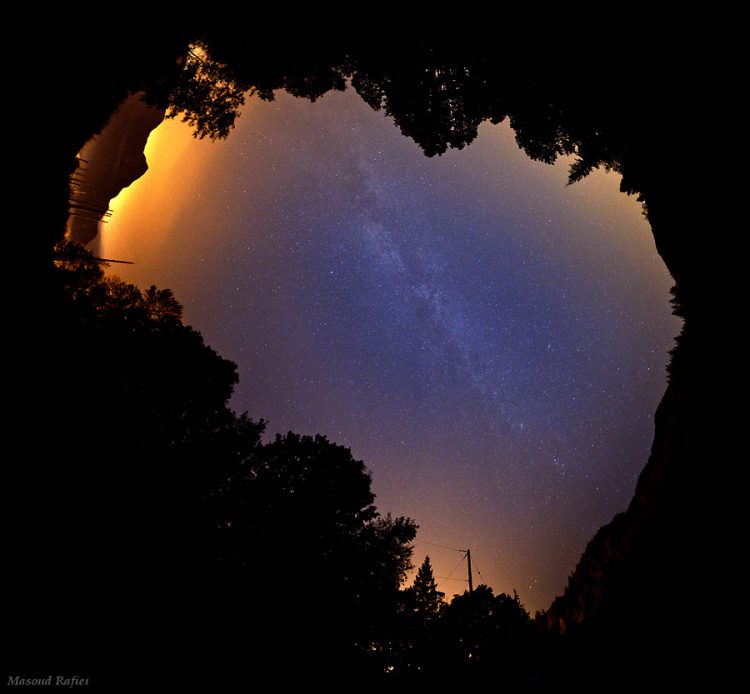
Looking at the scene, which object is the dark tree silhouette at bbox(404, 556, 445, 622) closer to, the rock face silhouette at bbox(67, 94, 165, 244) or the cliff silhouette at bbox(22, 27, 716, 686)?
the cliff silhouette at bbox(22, 27, 716, 686)

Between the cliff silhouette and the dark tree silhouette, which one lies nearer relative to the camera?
the cliff silhouette

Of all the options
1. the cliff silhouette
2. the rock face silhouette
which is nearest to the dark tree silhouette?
the cliff silhouette

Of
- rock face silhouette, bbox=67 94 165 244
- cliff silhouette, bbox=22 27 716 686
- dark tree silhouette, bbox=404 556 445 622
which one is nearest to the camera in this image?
cliff silhouette, bbox=22 27 716 686

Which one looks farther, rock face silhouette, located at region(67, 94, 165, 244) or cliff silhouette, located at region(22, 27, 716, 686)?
rock face silhouette, located at region(67, 94, 165, 244)

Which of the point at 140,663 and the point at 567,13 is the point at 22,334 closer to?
the point at 140,663

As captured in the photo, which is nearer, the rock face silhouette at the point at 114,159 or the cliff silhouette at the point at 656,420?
the cliff silhouette at the point at 656,420

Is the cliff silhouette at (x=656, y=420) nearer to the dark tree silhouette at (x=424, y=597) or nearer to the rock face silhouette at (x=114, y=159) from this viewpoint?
the dark tree silhouette at (x=424, y=597)

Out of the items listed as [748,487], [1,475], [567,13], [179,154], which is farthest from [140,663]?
[179,154]

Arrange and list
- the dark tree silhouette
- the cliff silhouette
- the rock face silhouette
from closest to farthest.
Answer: the cliff silhouette, the dark tree silhouette, the rock face silhouette

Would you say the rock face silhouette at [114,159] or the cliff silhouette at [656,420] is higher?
the rock face silhouette at [114,159]

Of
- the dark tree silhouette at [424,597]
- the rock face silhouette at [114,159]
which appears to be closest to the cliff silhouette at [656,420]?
the dark tree silhouette at [424,597]

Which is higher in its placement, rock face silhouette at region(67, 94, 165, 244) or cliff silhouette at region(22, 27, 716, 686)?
rock face silhouette at region(67, 94, 165, 244)
